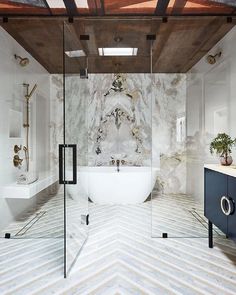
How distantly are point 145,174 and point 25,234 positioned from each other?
6.69 feet

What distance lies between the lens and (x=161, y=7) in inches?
106

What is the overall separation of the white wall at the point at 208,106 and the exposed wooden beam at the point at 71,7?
172 centimetres

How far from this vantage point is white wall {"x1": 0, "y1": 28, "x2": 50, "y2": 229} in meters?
3.12

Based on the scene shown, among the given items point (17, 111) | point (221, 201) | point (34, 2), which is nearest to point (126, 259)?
point (221, 201)

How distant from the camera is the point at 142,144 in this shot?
16.5 ft

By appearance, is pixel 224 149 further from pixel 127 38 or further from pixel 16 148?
pixel 16 148

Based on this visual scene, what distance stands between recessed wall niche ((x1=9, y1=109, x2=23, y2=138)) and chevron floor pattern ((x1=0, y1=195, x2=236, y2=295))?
98 cm

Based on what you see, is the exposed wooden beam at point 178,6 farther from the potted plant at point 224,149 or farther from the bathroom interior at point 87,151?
the potted plant at point 224,149

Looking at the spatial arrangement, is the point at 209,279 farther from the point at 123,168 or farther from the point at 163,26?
the point at 123,168

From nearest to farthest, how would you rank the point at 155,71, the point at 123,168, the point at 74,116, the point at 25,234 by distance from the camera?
the point at 74,116, the point at 25,234, the point at 155,71, the point at 123,168

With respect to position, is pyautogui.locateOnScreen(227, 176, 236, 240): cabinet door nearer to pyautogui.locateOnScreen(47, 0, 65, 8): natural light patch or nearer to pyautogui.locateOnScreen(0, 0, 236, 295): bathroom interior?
pyautogui.locateOnScreen(0, 0, 236, 295): bathroom interior

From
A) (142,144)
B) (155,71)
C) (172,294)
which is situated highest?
(155,71)

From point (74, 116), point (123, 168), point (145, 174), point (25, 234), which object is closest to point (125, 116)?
point (123, 168)

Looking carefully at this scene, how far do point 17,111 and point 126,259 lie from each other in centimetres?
232
